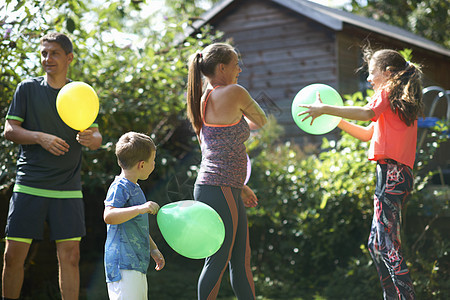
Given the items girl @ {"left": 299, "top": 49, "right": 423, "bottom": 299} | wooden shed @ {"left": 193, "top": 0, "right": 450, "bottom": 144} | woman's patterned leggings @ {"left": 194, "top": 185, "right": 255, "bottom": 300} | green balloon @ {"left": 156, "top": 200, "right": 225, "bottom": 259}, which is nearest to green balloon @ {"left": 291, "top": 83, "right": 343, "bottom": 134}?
girl @ {"left": 299, "top": 49, "right": 423, "bottom": 299}

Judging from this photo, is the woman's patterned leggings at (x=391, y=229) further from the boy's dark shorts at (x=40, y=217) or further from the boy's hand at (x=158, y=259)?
the boy's dark shorts at (x=40, y=217)

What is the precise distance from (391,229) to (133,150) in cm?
145

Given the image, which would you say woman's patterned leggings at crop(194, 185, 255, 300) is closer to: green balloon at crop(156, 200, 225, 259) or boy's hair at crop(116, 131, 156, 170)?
green balloon at crop(156, 200, 225, 259)

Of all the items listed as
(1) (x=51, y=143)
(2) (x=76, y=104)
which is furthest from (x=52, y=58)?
(1) (x=51, y=143)

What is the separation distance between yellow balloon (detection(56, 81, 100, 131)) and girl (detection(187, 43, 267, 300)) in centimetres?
61

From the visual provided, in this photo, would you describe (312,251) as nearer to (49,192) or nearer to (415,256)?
(415,256)

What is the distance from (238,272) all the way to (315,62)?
312 inches

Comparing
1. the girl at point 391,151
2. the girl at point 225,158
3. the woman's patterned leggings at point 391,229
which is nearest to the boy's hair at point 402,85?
the girl at point 391,151

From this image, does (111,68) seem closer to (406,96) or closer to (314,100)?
(314,100)

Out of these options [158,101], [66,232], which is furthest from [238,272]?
[158,101]

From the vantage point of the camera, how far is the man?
2.96 metres

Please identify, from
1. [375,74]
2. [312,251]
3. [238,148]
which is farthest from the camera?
[312,251]

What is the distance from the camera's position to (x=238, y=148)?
275 cm

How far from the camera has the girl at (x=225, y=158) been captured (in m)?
2.64
